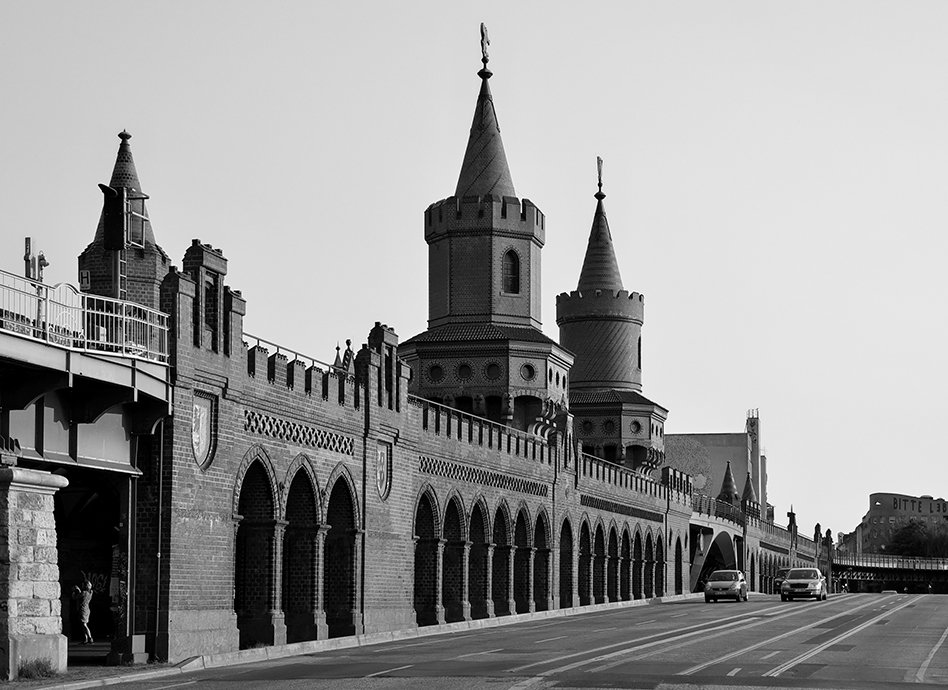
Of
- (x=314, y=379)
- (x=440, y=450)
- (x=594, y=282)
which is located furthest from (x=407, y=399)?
(x=594, y=282)

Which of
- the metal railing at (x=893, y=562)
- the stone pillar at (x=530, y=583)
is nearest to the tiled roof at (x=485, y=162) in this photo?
the stone pillar at (x=530, y=583)

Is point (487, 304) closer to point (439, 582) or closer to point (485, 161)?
point (485, 161)

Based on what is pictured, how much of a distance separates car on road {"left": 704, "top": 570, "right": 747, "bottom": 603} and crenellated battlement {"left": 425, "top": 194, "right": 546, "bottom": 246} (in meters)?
16.6

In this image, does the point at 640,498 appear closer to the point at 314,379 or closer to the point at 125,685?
the point at 314,379

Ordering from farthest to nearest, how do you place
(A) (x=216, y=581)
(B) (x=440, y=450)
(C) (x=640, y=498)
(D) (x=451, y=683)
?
(C) (x=640, y=498) → (B) (x=440, y=450) → (A) (x=216, y=581) → (D) (x=451, y=683)

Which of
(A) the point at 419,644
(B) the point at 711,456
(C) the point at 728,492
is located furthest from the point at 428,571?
(B) the point at 711,456

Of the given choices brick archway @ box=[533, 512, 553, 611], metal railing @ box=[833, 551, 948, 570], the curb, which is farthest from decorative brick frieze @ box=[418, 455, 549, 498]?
metal railing @ box=[833, 551, 948, 570]

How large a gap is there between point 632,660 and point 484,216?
37.3 metres

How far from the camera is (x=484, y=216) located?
2420 inches

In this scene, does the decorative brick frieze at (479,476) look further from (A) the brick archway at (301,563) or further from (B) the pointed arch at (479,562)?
(A) the brick archway at (301,563)

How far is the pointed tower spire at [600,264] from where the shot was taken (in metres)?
82.2

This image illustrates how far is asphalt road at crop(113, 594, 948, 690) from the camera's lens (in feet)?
70.4

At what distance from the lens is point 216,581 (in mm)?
29578

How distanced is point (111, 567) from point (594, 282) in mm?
50844
